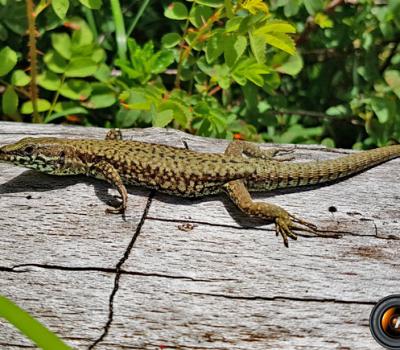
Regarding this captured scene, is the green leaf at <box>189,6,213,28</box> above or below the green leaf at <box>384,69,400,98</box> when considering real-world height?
above

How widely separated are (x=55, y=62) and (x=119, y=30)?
60cm

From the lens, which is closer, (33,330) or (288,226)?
(33,330)

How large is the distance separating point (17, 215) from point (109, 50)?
2.44 metres

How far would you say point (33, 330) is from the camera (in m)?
2.44

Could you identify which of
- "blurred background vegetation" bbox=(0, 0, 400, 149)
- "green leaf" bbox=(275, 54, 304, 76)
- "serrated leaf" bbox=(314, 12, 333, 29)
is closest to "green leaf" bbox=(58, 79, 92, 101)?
"blurred background vegetation" bbox=(0, 0, 400, 149)

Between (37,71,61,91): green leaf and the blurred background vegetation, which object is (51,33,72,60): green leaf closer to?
the blurred background vegetation

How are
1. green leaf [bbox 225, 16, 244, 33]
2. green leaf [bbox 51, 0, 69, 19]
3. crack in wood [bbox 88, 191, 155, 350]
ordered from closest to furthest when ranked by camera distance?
crack in wood [bbox 88, 191, 155, 350], green leaf [bbox 225, 16, 244, 33], green leaf [bbox 51, 0, 69, 19]

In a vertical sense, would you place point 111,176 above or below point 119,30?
below

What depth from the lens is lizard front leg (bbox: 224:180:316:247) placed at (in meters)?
3.66

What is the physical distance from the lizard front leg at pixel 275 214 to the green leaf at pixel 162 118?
84 cm

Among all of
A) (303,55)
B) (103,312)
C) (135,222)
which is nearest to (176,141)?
(135,222)

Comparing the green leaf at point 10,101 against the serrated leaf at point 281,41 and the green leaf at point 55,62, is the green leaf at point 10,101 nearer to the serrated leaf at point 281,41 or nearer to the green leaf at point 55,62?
the green leaf at point 55,62

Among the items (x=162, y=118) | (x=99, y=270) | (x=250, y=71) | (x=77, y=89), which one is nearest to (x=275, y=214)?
(x=99, y=270)

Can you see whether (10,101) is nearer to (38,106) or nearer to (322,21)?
(38,106)
